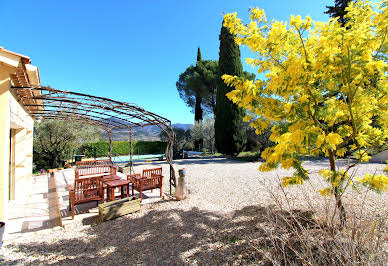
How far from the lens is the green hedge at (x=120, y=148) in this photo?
17805mm

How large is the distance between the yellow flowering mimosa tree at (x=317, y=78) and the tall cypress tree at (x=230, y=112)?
43.2ft

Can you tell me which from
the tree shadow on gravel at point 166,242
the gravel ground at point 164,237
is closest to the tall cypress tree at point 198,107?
the gravel ground at point 164,237

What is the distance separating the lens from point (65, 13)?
7.39 m

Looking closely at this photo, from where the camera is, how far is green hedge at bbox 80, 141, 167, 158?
1780 cm

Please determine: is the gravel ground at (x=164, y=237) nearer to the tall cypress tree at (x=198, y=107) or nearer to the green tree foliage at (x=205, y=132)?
the green tree foliage at (x=205, y=132)

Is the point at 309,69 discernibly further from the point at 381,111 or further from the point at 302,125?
the point at 381,111

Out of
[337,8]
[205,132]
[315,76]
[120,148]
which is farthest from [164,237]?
[337,8]

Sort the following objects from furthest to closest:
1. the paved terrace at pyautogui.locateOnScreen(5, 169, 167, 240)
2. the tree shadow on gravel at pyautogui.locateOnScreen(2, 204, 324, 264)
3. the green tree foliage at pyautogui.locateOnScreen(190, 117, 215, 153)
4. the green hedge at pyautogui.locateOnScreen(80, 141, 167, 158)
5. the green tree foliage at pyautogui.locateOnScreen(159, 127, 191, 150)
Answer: the green tree foliage at pyautogui.locateOnScreen(159, 127, 191, 150)
the green tree foliage at pyautogui.locateOnScreen(190, 117, 215, 153)
the green hedge at pyautogui.locateOnScreen(80, 141, 167, 158)
the paved terrace at pyautogui.locateOnScreen(5, 169, 167, 240)
the tree shadow on gravel at pyautogui.locateOnScreen(2, 204, 324, 264)

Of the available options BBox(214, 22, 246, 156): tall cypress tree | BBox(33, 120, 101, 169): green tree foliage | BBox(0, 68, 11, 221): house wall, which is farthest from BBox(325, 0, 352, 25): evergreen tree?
BBox(33, 120, 101, 169): green tree foliage

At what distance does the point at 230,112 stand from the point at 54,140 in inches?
537

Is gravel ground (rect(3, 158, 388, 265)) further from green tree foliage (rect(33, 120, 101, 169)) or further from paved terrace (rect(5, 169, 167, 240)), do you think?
green tree foliage (rect(33, 120, 101, 169))

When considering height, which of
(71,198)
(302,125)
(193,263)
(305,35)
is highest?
(305,35)

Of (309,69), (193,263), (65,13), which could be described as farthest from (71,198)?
(65,13)

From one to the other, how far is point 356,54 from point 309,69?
0.54 metres
